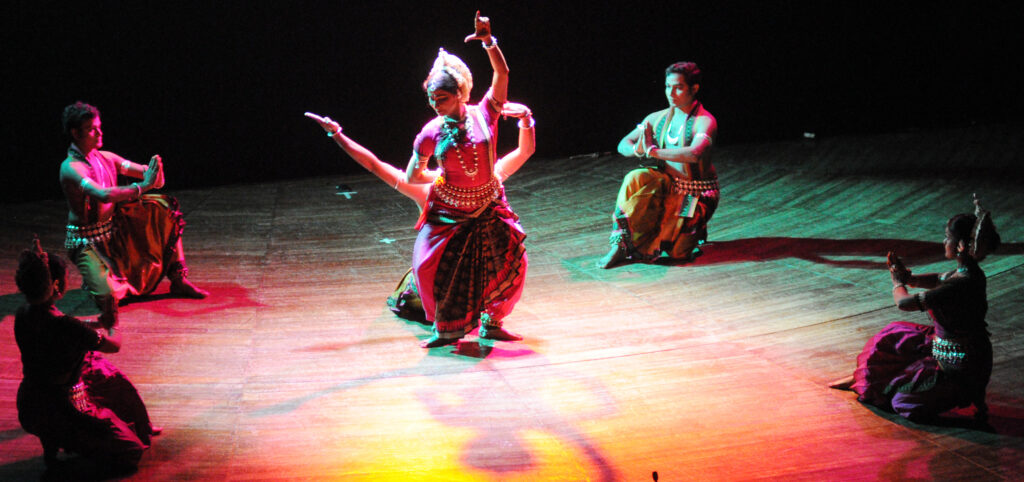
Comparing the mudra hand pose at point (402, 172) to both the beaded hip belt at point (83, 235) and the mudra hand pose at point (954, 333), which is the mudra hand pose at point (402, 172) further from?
the mudra hand pose at point (954, 333)

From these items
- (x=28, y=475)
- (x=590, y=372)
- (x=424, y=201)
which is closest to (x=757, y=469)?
(x=590, y=372)

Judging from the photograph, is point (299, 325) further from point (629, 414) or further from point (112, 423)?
point (629, 414)

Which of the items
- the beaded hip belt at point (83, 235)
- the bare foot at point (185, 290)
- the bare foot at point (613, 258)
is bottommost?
the bare foot at point (185, 290)

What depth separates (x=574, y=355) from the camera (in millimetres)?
3426

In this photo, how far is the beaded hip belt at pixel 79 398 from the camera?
241cm

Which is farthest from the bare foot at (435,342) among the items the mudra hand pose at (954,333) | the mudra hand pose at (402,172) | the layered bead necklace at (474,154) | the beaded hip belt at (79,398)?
the mudra hand pose at (954,333)

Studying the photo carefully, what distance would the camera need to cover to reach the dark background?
6.60 m

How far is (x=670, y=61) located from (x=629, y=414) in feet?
19.8

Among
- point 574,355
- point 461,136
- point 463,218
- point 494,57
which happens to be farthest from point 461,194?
point 574,355

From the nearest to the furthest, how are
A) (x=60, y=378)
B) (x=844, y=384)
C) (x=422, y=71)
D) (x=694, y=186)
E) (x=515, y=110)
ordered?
(x=60, y=378), (x=844, y=384), (x=515, y=110), (x=694, y=186), (x=422, y=71)

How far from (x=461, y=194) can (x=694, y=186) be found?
1.91 m

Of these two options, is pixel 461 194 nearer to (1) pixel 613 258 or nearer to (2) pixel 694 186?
(1) pixel 613 258

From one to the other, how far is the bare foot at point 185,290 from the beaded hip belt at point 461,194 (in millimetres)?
1579

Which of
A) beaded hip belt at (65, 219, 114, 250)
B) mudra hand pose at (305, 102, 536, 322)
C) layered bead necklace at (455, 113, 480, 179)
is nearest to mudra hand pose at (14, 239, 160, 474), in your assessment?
mudra hand pose at (305, 102, 536, 322)
